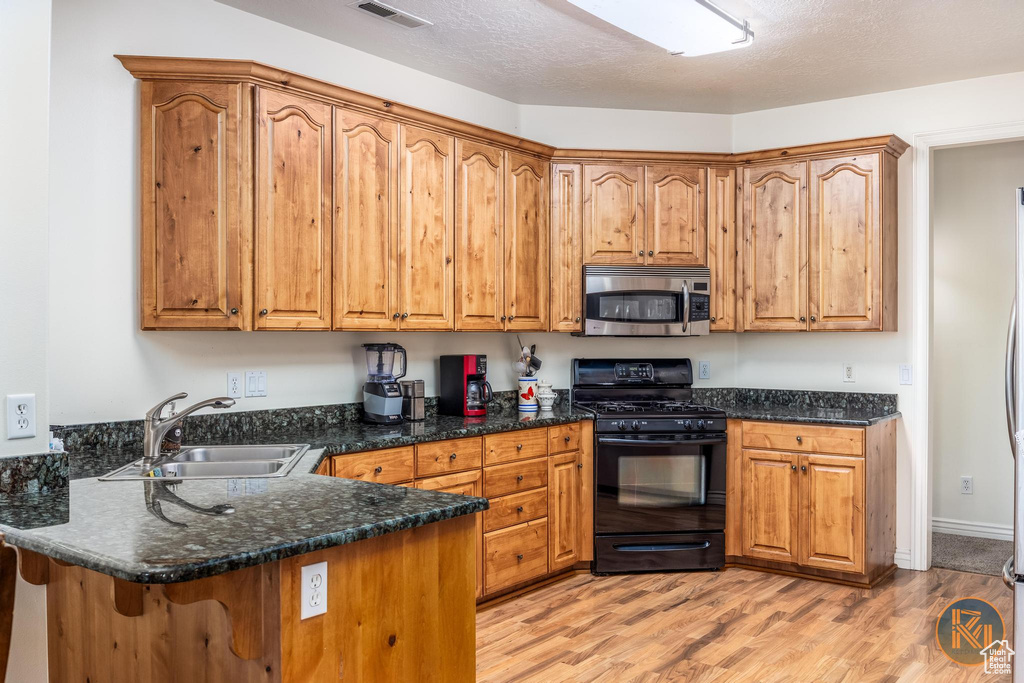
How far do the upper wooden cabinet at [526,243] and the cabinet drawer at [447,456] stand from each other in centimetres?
80

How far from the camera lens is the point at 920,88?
434 cm

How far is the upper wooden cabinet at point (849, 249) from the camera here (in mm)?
4172

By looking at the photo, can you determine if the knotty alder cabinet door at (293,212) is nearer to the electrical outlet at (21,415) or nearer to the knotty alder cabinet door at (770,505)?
the electrical outlet at (21,415)

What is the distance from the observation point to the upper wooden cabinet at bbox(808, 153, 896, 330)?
417 cm

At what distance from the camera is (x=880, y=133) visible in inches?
175

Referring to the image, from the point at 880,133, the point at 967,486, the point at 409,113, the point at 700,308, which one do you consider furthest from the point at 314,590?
the point at 967,486

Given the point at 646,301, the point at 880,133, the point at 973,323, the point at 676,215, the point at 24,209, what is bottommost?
the point at 973,323

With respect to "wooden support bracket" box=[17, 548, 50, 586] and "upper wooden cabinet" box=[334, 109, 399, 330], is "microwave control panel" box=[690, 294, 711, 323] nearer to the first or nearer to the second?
"upper wooden cabinet" box=[334, 109, 399, 330]

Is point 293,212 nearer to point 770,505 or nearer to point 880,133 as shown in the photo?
point 770,505

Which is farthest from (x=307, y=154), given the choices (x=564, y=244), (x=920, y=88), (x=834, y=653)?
(x=920, y=88)

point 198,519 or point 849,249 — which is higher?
point 849,249

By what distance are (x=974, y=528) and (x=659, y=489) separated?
2.32m

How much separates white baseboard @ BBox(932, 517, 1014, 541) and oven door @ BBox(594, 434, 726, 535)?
6.24ft

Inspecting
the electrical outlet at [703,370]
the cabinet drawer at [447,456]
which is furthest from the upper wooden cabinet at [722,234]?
the cabinet drawer at [447,456]
